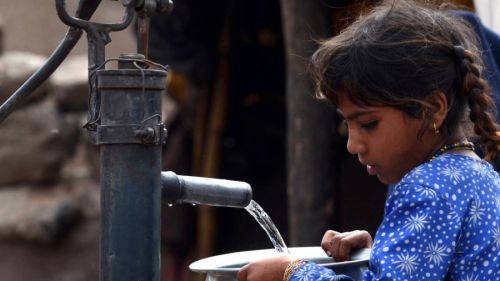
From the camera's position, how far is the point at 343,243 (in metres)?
2.12

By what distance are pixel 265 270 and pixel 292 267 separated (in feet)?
0.15

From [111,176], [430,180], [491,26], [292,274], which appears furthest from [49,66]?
[491,26]

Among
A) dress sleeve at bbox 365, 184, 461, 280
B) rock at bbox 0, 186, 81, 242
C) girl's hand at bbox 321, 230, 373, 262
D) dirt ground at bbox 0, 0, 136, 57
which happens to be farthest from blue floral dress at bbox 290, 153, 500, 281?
dirt ground at bbox 0, 0, 136, 57

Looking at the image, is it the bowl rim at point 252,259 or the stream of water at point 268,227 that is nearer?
the bowl rim at point 252,259

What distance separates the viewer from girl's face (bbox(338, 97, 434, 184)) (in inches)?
74.0

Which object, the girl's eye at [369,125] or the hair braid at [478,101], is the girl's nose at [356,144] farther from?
the hair braid at [478,101]

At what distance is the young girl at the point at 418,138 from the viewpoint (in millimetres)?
1773

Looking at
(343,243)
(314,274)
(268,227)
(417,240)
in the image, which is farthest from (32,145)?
(417,240)

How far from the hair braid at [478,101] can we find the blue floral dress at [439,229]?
0.06m

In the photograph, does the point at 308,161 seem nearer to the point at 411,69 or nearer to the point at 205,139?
the point at 205,139

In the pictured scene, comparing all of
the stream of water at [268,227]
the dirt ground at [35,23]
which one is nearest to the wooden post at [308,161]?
the stream of water at [268,227]

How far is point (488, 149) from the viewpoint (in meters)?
1.93

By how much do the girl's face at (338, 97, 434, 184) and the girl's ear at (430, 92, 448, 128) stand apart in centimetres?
3

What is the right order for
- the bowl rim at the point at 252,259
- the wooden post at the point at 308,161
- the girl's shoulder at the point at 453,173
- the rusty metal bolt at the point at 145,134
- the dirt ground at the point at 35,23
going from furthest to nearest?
1. the dirt ground at the point at 35,23
2. the wooden post at the point at 308,161
3. the bowl rim at the point at 252,259
4. the girl's shoulder at the point at 453,173
5. the rusty metal bolt at the point at 145,134
